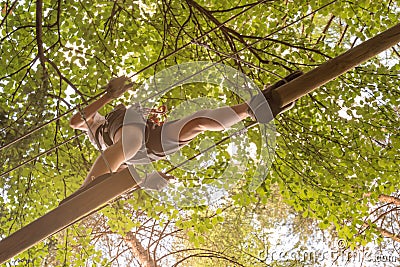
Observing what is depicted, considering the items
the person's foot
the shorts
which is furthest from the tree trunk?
the person's foot

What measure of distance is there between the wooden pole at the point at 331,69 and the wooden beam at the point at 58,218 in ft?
2.86

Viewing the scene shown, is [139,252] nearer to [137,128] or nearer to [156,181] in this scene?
[156,181]

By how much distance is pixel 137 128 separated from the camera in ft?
9.74

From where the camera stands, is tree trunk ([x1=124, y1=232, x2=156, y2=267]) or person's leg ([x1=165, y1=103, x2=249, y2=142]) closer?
person's leg ([x1=165, y1=103, x2=249, y2=142])

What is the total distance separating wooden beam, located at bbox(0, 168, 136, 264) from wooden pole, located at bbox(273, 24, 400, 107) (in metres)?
0.87

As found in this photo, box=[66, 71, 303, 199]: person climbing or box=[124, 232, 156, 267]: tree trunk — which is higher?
box=[124, 232, 156, 267]: tree trunk

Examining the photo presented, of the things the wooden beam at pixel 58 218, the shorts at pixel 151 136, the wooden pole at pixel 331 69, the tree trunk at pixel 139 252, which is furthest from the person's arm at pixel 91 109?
the tree trunk at pixel 139 252

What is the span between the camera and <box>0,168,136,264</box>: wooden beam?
7.54ft

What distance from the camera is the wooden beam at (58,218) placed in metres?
2.30

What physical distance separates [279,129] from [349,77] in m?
0.76

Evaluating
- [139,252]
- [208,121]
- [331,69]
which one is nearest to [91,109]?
[208,121]

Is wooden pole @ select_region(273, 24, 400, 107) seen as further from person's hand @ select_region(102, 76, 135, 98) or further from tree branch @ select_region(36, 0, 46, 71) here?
tree branch @ select_region(36, 0, 46, 71)

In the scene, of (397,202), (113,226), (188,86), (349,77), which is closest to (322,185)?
(349,77)

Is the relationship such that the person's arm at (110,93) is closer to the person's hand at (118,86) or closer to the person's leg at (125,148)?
the person's hand at (118,86)
